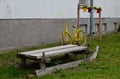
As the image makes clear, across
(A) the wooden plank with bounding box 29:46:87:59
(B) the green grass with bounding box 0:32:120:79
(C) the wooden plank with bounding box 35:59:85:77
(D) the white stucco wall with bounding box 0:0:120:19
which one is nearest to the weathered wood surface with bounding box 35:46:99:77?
(C) the wooden plank with bounding box 35:59:85:77

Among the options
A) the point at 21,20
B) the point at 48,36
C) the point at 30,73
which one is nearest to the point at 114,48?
the point at 48,36

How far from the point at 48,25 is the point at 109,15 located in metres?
5.41

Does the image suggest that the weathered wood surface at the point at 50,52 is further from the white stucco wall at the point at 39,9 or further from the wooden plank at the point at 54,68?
the white stucco wall at the point at 39,9

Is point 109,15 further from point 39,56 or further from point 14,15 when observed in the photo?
point 39,56

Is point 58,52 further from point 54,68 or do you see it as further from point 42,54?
point 42,54

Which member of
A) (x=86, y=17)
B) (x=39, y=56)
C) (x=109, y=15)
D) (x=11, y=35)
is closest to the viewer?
(x=39, y=56)

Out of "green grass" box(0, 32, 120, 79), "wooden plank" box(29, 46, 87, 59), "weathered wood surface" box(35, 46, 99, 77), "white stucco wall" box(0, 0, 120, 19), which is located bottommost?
"green grass" box(0, 32, 120, 79)

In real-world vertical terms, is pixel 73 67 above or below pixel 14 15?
below

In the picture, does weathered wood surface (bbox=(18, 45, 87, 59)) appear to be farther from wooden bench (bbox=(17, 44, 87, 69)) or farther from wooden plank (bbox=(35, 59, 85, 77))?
wooden plank (bbox=(35, 59, 85, 77))

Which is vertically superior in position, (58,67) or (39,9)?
(39,9)

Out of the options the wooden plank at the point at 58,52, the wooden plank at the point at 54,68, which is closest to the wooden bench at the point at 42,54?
the wooden plank at the point at 58,52

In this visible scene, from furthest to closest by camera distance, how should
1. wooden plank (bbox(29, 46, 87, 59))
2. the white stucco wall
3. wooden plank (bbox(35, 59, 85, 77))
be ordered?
the white stucco wall
wooden plank (bbox(29, 46, 87, 59))
wooden plank (bbox(35, 59, 85, 77))

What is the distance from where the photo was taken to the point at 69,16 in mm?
13758

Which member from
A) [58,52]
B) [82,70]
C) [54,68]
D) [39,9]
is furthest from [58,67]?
[39,9]
